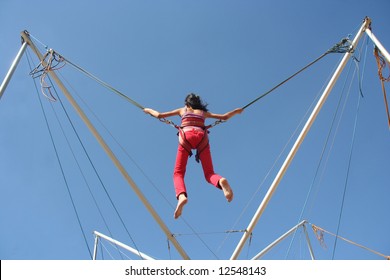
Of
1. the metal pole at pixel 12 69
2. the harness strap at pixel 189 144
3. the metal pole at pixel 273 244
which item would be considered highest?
the metal pole at pixel 12 69

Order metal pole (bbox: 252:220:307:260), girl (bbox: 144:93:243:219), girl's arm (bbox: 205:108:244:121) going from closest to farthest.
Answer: girl (bbox: 144:93:243:219), girl's arm (bbox: 205:108:244:121), metal pole (bbox: 252:220:307:260)

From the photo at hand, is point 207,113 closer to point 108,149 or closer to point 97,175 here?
point 108,149

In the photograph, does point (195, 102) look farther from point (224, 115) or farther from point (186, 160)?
point (186, 160)

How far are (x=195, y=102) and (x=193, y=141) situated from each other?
51.3 inches

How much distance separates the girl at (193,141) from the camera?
593 cm

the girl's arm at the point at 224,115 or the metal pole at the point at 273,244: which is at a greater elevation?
the girl's arm at the point at 224,115

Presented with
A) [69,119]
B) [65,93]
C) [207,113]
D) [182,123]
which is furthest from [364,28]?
[69,119]

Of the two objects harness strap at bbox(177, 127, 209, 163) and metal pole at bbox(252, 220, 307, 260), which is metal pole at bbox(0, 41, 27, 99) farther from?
metal pole at bbox(252, 220, 307, 260)

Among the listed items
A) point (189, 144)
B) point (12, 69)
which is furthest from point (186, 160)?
point (12, 69)

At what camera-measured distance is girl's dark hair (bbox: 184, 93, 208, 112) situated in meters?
7.62

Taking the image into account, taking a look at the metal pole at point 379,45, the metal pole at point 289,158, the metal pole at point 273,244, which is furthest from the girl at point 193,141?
the metal pole at point 273,244

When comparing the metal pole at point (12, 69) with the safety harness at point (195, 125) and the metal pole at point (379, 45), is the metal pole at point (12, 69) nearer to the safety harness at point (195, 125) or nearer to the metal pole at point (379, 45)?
the safety harness at point (195, 125)

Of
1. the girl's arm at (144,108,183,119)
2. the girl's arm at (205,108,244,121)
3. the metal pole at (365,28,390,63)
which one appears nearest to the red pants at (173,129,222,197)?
the girl's arm at (205,108,244,121)

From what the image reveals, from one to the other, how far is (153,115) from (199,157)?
1495 mm
